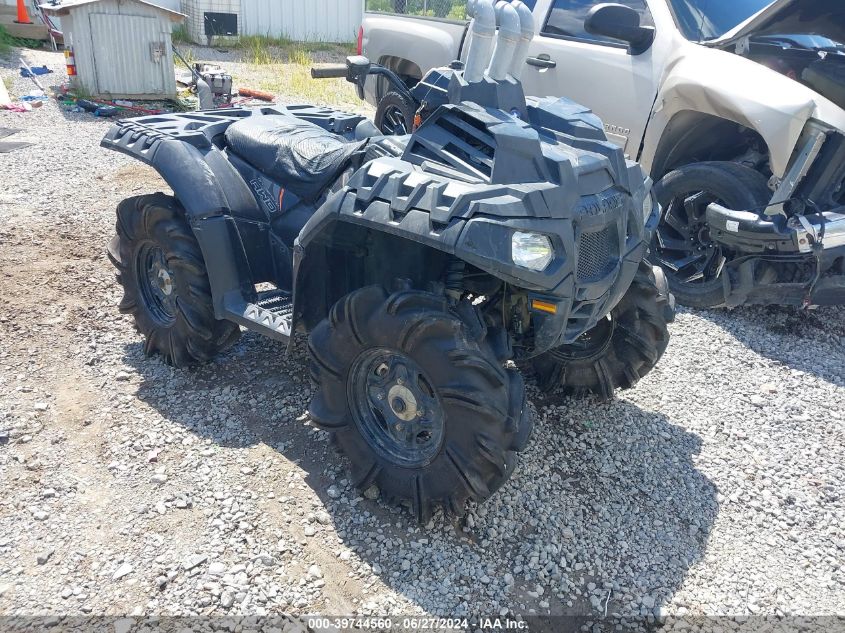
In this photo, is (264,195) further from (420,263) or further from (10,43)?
(10,43)

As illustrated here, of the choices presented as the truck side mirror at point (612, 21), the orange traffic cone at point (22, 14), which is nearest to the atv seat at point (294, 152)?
the truck side mirror at point (612, 21)

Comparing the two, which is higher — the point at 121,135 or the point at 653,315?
the point at 121,135

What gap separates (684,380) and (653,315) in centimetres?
107

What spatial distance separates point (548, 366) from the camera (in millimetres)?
3877

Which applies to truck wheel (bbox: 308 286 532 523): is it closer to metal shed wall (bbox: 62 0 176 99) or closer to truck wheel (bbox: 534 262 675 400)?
truck wheel (bbox: 534 262 675 400)

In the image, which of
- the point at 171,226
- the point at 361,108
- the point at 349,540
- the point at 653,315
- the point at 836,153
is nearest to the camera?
the point at 349,540

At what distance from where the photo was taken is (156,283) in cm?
412

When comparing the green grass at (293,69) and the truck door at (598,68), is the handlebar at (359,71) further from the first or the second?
the green grass at (293,69)

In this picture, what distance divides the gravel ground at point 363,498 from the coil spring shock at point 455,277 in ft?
3.11

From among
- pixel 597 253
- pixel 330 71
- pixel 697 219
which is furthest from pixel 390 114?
pixel 597 253

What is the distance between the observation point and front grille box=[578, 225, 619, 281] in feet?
8.96

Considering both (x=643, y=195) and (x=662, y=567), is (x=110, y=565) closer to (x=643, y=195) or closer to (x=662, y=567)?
(x=662, y=567)

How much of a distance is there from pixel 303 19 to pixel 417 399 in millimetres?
19056

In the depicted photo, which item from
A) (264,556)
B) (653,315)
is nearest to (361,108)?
(653,315)
